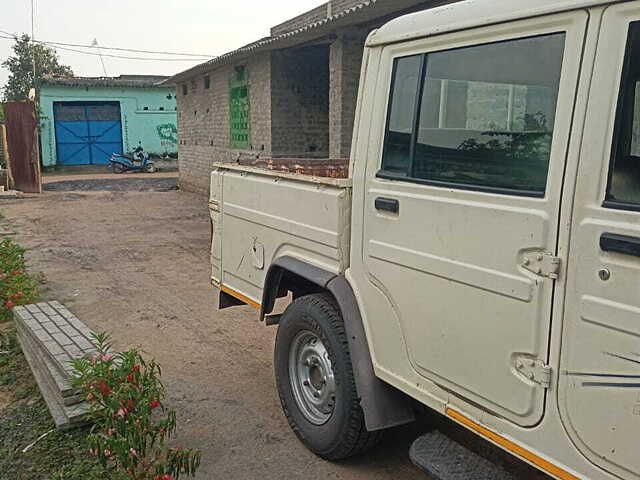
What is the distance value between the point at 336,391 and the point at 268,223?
113 cm

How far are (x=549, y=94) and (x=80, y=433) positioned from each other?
126 inches

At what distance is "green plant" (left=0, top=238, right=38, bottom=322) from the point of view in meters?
6.24

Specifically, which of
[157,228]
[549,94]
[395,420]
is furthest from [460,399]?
[157,228]

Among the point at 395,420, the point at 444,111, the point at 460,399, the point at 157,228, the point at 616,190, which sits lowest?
the point at 157,228

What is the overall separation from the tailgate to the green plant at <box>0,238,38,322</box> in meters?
2.71

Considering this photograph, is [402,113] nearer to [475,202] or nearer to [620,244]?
[475,202]

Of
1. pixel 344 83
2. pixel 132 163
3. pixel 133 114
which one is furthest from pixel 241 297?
pixel 133 114

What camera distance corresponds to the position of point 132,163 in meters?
26.9

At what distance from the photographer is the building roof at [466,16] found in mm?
2154

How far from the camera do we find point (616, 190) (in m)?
1.98

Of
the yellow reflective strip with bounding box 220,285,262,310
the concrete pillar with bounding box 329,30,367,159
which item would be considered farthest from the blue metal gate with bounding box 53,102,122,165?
the yellow reflective strip with bounding box 220,285,262,310

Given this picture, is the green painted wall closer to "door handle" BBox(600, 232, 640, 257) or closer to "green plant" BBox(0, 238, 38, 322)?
"green plant" BBox(0, 238, 38, 322)

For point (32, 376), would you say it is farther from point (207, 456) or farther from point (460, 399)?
point (460, 399)

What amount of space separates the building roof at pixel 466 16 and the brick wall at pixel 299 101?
31.2 feet
